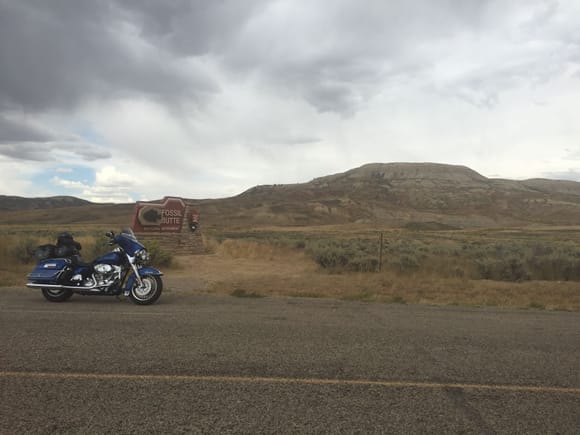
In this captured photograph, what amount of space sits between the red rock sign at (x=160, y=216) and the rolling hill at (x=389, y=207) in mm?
63784

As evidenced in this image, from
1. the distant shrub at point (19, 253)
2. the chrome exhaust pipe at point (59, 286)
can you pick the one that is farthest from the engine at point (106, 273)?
the distant shrub at point (19, 253)

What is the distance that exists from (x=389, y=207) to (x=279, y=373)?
116710 mm

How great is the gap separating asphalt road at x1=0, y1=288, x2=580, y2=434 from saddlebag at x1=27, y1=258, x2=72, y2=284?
1.01 meters

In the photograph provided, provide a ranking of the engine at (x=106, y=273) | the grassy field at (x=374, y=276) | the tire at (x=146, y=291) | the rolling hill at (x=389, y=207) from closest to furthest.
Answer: the tire at (x=146, y=291) → the engine at (x=106, y=273) → the grassy field at (x=374, y=276) → the rolling hill at (x=389, y=207)

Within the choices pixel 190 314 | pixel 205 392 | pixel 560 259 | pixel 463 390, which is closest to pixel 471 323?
pixel 463 390

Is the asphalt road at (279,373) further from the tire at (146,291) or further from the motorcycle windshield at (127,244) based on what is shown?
the motorcycle windshield at (127,244)

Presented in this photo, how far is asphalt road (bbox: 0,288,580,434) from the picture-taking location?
3.92m

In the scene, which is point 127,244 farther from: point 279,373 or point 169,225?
point 169,225

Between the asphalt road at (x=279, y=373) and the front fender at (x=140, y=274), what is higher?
the front fender at (x=140, y=274)

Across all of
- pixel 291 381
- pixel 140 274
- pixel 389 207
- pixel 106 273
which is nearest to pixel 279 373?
pixel 291 381

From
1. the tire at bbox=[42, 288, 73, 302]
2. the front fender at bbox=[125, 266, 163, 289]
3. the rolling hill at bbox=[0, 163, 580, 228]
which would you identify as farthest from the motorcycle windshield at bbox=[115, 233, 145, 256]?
the rolling hill at bbox=[0, 163, 580, 228]

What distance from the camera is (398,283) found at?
14.9 metres

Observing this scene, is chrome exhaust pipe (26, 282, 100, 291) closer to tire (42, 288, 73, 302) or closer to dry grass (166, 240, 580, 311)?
tire (42, 288, 73, 302)

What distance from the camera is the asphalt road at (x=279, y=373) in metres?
3.92
